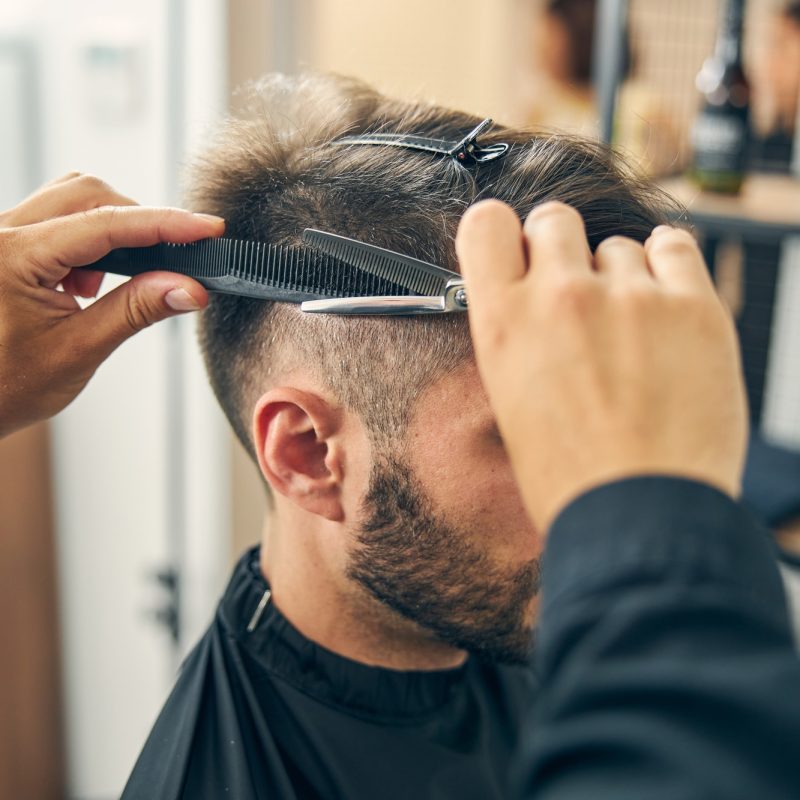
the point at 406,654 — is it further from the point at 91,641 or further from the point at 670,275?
the point at 91,641

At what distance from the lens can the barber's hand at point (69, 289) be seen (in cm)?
88

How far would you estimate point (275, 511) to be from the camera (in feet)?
3.56

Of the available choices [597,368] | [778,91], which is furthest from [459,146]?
[778,91]

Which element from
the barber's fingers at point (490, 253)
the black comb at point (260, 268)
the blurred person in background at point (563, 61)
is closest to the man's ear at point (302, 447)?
the black comb at point (260, 268)

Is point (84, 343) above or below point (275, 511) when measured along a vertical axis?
above

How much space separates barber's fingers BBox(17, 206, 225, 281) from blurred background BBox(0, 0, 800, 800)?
1.00 metres

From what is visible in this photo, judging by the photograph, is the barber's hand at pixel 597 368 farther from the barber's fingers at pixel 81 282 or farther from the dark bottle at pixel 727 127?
the dark bottle at pixel 727 127

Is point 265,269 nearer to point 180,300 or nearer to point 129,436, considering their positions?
point 180,300

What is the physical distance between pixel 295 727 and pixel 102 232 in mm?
553

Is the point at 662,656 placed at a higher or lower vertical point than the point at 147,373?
higher

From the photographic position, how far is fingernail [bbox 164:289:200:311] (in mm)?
891

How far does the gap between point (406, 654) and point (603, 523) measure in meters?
0.65

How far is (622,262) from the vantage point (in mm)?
572

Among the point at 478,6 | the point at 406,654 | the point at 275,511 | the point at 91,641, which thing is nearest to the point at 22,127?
the point at 91,641
